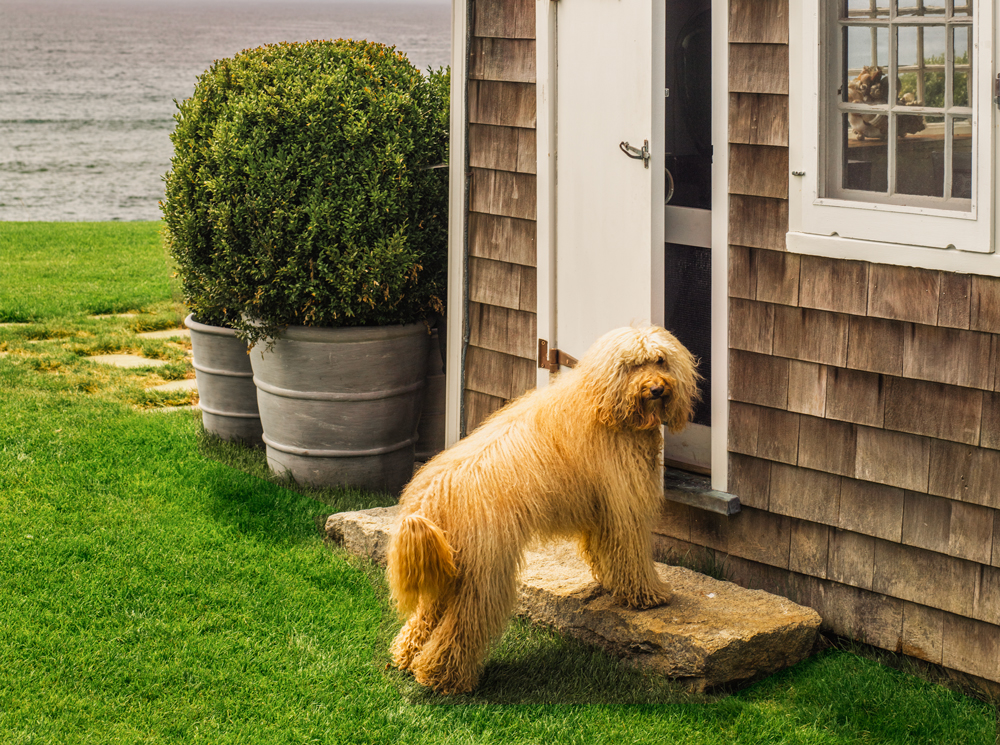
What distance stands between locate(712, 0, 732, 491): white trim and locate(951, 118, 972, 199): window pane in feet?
2.70

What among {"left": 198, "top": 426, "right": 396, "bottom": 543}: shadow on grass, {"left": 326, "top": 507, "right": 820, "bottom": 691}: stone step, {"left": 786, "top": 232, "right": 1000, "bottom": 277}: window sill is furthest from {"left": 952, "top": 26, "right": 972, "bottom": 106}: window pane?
{"left": 198, "top": 426, "right": 396, "bottom": 543}: shadow on grass

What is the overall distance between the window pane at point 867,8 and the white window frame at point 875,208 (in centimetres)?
8

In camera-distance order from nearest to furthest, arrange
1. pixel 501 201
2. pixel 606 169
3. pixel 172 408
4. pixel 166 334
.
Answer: pixel 606 169 < pixel 501 201 < pixel 172 408 < pixel 166 334

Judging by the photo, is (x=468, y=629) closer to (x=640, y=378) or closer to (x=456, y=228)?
(x=640, y=378)

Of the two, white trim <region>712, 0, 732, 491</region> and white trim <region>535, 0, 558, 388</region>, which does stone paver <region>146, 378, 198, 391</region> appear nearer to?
white trim <region>535, 0, 558, 388</region>

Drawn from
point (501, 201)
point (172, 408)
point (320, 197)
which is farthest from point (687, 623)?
point (172, 408)

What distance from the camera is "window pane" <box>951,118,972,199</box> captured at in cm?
333

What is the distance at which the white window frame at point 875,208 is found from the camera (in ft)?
10.5

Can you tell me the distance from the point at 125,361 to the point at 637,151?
5381 mm

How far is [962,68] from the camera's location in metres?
3.31

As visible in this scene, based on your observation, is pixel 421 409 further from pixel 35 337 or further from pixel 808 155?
pixel 35 337

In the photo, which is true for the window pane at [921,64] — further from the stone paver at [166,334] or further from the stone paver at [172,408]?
the stone paver at [166,334]

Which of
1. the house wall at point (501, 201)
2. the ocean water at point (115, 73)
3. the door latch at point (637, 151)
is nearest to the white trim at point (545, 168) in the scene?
the house wall at point (501, 201)

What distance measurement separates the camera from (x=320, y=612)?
433 cm
